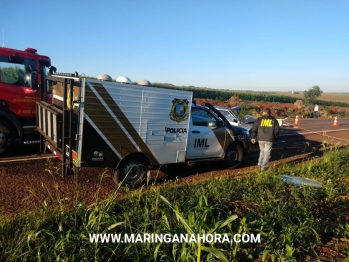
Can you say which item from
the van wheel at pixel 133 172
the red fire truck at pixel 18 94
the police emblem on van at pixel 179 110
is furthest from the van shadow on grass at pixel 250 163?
the red fire truck at pixel 18 94

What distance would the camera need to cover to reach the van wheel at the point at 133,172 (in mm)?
6137

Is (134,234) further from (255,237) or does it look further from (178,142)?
(178,142)

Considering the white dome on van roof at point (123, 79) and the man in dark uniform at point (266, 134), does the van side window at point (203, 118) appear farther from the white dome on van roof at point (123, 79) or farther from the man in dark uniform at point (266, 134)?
the white dome on van roof at point (123, 79)

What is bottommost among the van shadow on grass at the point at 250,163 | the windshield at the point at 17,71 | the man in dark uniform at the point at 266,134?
the van shadow on grass at the point at 250,163

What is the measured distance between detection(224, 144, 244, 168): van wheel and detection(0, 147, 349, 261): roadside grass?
2.71 m

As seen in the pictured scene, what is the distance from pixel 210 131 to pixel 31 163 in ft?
15.5

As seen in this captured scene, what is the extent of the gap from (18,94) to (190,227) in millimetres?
7042

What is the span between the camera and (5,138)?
7.72 meters

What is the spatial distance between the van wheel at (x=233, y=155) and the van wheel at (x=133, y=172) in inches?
117

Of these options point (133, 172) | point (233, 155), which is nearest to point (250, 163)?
point (233, 155)

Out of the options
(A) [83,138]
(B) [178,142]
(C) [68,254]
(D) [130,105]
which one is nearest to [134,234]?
(C) [68,254]

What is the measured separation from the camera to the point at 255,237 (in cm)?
367

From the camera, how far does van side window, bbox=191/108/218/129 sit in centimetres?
756

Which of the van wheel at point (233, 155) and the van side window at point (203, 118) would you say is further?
the van wheel at point (233, 155)
